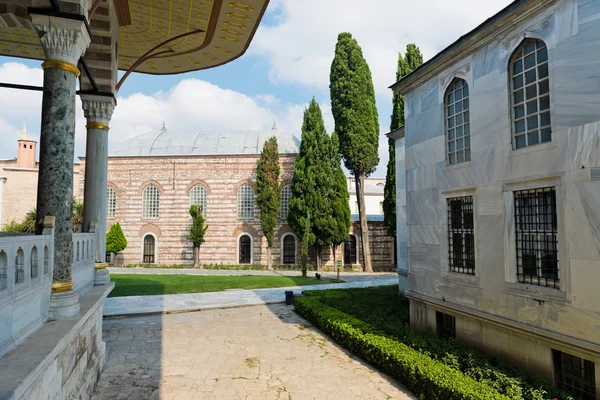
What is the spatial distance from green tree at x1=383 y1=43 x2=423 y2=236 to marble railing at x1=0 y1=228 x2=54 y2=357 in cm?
2099

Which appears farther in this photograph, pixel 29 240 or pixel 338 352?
pixel 338 352

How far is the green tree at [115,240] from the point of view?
1104 inches

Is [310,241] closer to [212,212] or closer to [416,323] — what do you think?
[212,212]

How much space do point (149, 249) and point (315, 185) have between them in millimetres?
14446

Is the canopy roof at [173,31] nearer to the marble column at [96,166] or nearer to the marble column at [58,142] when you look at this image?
the marble column at [96,166]

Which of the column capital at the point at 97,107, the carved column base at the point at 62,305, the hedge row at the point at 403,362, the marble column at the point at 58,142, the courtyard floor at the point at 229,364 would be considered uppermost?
the column capital at the point at 97,107

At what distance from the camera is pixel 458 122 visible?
8.93m

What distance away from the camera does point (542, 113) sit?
6.77 meters

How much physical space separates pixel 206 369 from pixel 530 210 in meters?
7.09

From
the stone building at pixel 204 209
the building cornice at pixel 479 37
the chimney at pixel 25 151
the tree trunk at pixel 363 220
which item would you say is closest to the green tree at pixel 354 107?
the tree trunk at pixel 363 220

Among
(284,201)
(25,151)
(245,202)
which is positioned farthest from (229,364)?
(25,151)

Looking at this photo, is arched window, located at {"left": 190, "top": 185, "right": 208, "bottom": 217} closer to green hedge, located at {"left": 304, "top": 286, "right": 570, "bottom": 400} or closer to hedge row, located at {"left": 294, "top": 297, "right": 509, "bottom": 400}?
green hedge, located at {"left": 304, "top": 286, "right": 570, "bottom": 400}

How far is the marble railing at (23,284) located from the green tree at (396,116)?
21.0 meters

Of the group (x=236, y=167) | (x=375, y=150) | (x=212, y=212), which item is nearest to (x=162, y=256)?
(x=212, y=212)
